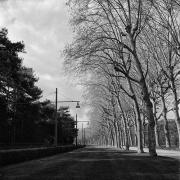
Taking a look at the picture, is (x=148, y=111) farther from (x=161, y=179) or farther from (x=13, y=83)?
(x=13, y=83)

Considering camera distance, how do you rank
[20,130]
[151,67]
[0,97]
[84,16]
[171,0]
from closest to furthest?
1. [171,0]
2. [84,16]
3. [151,67]
4. [0,97]
5. [20,130]

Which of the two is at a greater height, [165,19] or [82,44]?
[165,19]

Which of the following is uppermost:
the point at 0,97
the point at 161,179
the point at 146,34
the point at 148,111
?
the point at 146,34

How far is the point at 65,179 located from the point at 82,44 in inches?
606

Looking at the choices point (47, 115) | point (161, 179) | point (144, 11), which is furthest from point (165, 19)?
point (47, 115)

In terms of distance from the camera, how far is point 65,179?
1188 cm

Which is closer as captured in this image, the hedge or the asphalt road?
the asphalt road

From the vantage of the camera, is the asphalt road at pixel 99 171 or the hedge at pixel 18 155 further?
the hedge at pixel 18 155

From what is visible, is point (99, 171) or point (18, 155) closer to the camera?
point (99, 171)

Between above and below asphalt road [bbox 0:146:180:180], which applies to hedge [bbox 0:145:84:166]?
above

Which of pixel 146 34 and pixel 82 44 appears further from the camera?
pixel 146 34

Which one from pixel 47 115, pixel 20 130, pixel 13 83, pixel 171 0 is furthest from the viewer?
pixel 47 115

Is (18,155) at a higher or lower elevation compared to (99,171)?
higher

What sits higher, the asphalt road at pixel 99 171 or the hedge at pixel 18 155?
the hedge at pixel 18 155
